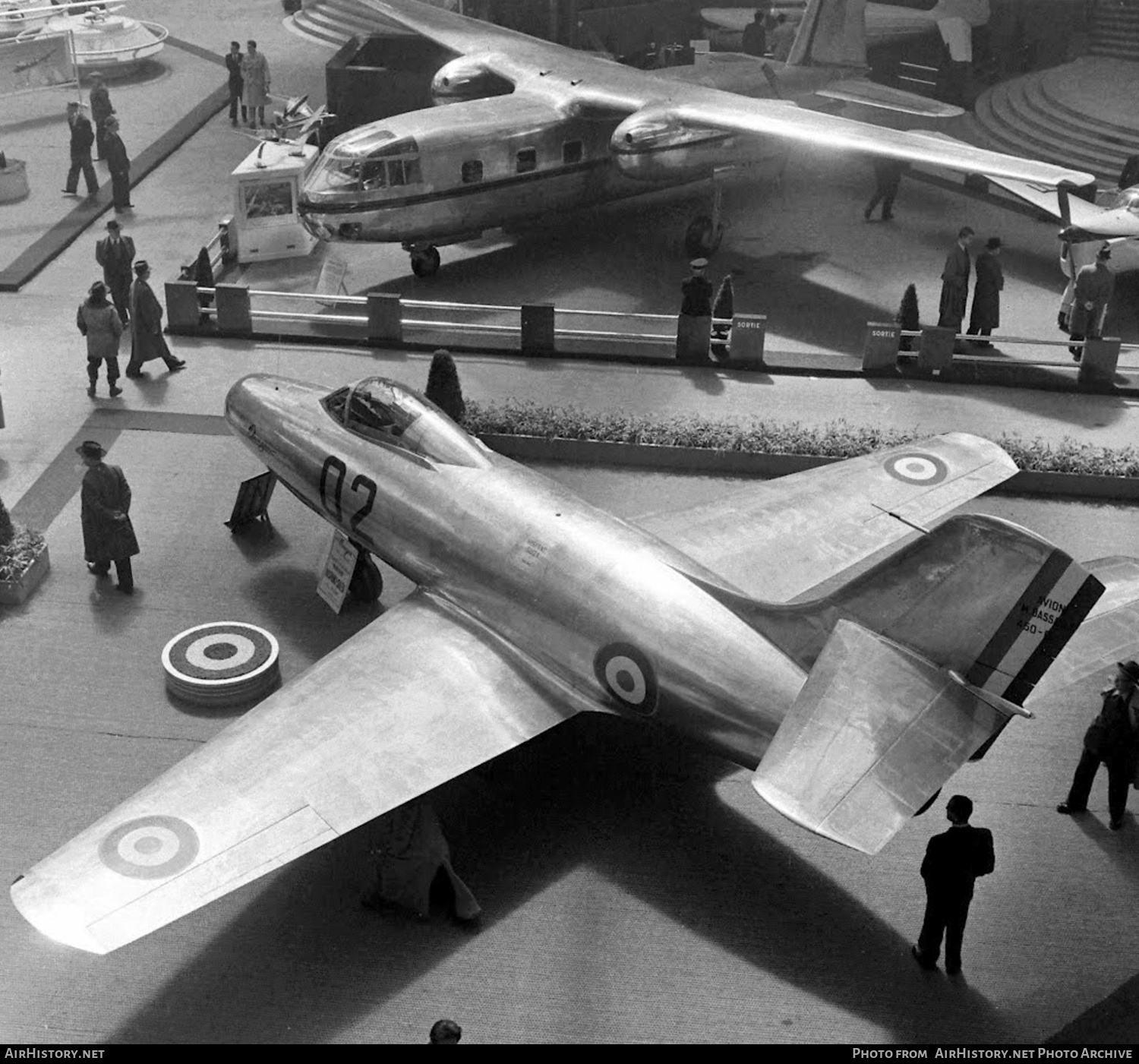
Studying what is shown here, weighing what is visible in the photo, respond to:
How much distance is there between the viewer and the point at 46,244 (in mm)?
29953

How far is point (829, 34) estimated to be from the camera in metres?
34.3

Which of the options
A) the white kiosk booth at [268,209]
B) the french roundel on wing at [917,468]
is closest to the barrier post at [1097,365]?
the french roundel on wing at [917,468]

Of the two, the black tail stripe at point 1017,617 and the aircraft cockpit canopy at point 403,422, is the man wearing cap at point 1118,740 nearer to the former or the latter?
the black tail stripe at point 1017,617

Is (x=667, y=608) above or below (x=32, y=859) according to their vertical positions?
above

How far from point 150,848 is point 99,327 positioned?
486 inches

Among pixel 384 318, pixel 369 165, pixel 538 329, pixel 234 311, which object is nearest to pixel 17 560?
pixel 234 311

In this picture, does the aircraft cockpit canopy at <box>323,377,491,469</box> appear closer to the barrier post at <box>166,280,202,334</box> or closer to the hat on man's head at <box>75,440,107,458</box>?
the hat on man's head at <box>75,440,107,458</box>

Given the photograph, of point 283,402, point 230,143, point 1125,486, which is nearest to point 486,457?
point 283,402

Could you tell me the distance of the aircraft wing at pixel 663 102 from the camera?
26.5 m

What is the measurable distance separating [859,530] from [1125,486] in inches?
257

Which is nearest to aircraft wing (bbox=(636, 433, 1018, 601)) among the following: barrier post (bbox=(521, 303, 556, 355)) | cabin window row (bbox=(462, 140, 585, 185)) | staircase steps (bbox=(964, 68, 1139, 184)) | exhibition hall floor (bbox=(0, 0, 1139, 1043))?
exhibition hall floor (bbox=(0, 0, 1139, 1043))

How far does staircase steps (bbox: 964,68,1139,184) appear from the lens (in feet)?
116

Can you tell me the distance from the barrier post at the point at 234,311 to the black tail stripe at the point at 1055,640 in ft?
55.5
